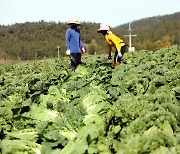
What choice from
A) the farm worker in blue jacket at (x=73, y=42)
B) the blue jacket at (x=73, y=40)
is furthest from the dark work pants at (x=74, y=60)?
the blue jacket at (x=73, y=40)

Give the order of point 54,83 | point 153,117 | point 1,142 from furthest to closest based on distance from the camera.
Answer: point 54,83
point 1,142
point 153,117

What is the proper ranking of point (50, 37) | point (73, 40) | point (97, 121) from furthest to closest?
point (50, 37), point (73, 40), point (97, 121)

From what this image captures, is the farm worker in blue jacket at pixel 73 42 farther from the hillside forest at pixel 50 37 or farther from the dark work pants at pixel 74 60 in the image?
the hillside forest at pixel 50 37

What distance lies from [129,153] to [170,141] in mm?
327

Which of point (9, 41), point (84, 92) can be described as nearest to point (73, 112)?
point (84, 92)

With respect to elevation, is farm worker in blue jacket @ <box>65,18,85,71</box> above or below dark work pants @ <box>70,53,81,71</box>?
above

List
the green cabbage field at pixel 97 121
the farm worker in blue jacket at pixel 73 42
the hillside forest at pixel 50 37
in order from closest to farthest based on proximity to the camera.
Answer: the green cabbage field at pixel 97 121, the farm worker in blue jacket at pixel 73 42, the hillside forest at pixel 50 37

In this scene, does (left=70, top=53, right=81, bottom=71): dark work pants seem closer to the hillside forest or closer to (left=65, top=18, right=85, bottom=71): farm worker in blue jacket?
(left=65, top=18, right=85, bottom=71): farm worker in blue jacket

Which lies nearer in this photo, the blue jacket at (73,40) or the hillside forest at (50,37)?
the blue jacket at (73,40)

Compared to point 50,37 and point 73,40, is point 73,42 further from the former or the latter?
point 50,37

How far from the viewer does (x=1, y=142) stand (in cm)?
396

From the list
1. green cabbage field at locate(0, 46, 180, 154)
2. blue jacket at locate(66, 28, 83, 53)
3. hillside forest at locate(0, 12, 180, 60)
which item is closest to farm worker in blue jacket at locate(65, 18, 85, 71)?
blue jacket at locate(66, 28, 83, 53)

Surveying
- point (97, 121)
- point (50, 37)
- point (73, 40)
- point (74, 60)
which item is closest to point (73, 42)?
point (73, 40)

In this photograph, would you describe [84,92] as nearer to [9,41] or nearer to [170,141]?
[170,141]
